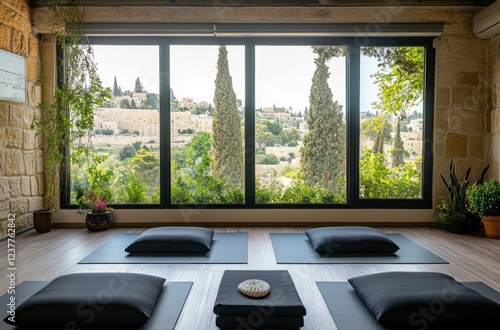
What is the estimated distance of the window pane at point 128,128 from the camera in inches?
212

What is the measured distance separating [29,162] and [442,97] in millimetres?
4714

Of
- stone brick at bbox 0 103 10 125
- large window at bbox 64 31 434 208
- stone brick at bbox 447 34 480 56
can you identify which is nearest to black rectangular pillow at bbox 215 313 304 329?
large window at bbox 64 31 434 208

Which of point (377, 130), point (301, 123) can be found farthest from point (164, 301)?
point (377, 130)

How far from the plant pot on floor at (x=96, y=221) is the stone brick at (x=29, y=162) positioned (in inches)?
30.7

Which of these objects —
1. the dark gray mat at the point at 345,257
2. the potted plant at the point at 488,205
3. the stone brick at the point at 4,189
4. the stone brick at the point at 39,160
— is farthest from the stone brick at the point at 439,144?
the stone brick at the point at 4,189

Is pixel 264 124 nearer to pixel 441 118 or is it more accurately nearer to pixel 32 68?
pixel 441 118

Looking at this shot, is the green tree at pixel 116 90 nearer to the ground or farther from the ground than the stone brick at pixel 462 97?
farther from the ground

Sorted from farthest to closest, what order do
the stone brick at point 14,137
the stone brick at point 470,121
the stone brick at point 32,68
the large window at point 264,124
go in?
the large window at point 264,124, the stone brick at point 470,121, the stone brick at point 32,68, the stone brick at point 14,137

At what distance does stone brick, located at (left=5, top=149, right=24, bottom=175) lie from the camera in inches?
180

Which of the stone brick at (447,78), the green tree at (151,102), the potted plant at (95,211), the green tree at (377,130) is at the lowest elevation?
the potted plant at (95,211)

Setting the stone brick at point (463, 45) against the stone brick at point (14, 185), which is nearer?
the stone brick at point (14, 185)

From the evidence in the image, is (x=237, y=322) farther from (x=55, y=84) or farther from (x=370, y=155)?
(x=55, y=84)

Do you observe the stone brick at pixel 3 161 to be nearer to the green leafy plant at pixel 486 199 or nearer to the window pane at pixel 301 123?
the window pane at pixel 301 123

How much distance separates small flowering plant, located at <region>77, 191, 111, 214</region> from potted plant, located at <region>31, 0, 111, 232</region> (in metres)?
0.33
